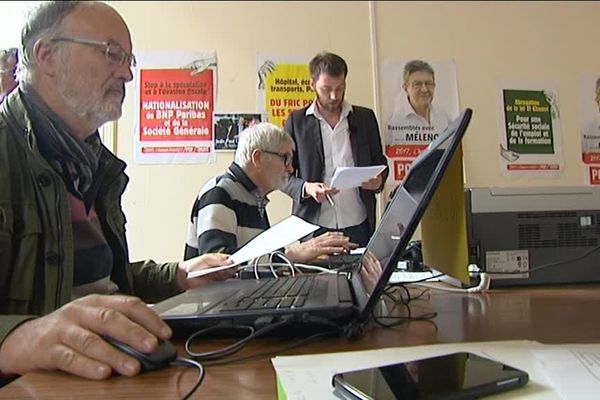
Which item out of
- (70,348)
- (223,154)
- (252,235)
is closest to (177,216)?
(223,154)

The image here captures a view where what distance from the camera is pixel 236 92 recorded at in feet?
6.97

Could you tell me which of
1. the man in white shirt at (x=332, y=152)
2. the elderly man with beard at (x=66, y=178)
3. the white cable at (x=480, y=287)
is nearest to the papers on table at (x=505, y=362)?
the elderly man with beard at (x=66, y=178)

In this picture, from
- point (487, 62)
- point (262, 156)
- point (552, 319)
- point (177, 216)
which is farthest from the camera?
point (487, 62)

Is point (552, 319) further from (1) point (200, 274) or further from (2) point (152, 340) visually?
(1) point (200, 274)

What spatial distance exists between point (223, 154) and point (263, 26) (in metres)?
0.63

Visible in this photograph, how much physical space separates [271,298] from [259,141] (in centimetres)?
104

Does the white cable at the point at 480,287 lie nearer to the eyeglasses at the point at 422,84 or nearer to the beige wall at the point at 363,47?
the beige wall at the point at 363,47

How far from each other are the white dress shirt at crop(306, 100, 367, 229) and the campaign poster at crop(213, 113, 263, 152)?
29 cm

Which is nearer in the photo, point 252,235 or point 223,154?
point 252,235

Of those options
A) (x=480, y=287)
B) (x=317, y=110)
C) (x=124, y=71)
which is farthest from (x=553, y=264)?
(x=317, y=110)

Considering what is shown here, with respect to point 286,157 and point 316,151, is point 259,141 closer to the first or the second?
point 286,157

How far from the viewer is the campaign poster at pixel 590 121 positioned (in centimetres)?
221

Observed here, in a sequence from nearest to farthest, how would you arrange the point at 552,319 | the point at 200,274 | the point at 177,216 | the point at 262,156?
the point at 552,319 < the point at 200,274 < the point at 262,156 < the point at 177,216

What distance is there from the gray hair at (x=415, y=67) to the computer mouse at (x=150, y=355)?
2.02 metres
